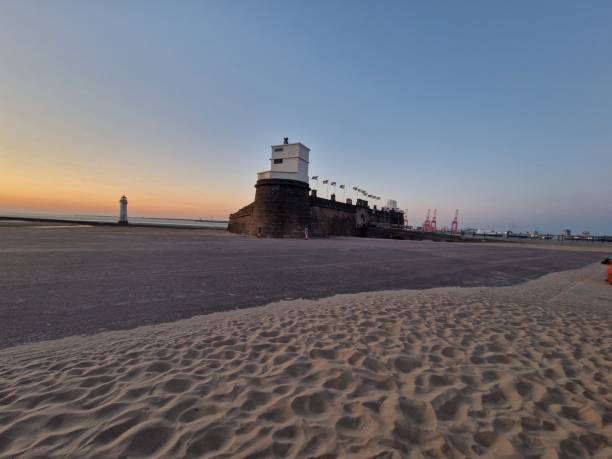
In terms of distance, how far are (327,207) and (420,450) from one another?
34346mm

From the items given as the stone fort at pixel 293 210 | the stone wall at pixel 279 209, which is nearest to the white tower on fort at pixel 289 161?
the stone fort at pixel 293 210

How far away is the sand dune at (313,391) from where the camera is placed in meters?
1.92

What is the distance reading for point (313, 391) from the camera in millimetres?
2523

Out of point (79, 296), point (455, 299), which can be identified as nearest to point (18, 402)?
point (79, 296)

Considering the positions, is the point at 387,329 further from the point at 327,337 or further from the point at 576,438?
the point at 576,438

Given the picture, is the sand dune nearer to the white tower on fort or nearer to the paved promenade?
the paved promenade

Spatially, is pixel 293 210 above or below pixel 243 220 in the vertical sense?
above

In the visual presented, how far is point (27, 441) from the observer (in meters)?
1.85

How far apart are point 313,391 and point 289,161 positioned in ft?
108

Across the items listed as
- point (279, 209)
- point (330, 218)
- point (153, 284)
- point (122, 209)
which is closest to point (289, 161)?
point (330, 218)

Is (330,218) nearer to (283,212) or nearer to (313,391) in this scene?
(283,212)

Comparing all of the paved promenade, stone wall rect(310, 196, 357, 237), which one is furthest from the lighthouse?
the paved promenade

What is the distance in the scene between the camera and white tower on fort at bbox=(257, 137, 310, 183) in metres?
33.4

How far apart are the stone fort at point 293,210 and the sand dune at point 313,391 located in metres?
22.4
